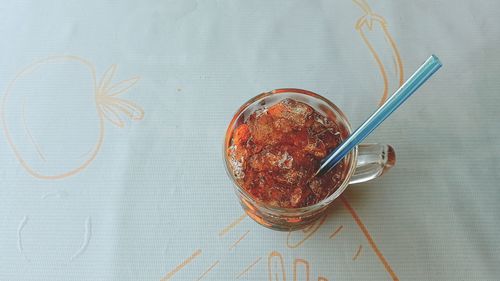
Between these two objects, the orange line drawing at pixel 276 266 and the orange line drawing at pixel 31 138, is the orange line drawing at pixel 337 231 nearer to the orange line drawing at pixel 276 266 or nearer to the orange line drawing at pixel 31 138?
the orange line drawing at pixel 276 266

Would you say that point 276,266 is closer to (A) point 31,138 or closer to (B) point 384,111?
(B) point 384,111

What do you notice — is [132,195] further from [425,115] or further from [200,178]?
[425,115]

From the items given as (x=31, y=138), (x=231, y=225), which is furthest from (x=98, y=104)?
(x=231, y=225)

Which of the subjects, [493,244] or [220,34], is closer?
[493,244]

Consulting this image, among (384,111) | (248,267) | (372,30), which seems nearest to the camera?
(384,111)

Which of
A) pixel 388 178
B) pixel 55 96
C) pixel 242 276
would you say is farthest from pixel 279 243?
pixel 55 96

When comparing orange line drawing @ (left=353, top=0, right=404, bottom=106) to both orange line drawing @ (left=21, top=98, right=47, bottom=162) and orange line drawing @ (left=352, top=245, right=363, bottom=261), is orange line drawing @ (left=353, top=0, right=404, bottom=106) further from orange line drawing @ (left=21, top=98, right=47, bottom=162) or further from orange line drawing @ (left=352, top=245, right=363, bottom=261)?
orange line drawing @ (left=21, top=98, right=47, bottom=162)

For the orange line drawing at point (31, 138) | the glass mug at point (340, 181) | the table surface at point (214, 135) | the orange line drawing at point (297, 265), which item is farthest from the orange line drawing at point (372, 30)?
the orange line drawing at point (31, 138)
